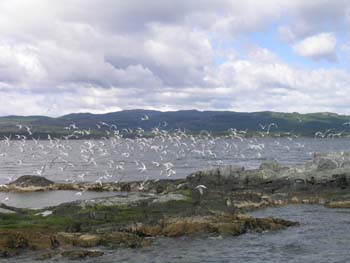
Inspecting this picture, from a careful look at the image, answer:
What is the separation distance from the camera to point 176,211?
45.2 m

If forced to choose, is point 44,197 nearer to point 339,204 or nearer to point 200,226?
point 200,226

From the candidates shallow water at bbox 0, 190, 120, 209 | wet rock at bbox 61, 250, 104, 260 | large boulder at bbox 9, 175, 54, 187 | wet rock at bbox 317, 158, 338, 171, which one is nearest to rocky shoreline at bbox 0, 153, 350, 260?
wet rock at bbox 61, 250, 104, 260

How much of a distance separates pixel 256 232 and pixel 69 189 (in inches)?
1833

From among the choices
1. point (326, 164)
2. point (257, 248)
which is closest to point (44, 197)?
point (326, 164)

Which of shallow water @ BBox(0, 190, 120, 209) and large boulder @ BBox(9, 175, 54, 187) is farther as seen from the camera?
large boulder @ BBox(9, 175, 54, 187)

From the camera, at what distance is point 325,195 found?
192 feet

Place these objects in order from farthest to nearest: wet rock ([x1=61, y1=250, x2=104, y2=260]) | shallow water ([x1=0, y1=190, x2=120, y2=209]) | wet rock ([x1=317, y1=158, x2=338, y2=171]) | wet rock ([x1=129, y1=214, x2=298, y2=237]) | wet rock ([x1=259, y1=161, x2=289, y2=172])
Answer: wet rock ([x1=259, y1=161, x2=289, y2=172]) → wet rock ([x1=317, y1=158, x2=338, y2=171]) → shallow water ([x1=0, y1=190, x2=120, y2=209]) → wet rock ([x1=129, y1=214, x2=298, y2=237]) → wet rock ([x1=61, y1=250, x2=104, y2=260])

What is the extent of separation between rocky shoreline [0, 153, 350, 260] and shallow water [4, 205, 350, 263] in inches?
48.7

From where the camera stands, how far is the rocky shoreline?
36.8 metres

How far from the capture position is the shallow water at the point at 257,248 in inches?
1345

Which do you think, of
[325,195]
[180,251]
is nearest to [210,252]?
[180,251]

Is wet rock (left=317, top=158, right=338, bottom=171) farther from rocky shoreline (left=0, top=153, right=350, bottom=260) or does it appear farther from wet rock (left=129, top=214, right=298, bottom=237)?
wet rock (left=129, top=214, right=298, bottom=237)

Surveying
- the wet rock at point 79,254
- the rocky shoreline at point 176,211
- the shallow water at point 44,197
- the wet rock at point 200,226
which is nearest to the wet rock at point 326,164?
the rocky shoreline at point 176,211

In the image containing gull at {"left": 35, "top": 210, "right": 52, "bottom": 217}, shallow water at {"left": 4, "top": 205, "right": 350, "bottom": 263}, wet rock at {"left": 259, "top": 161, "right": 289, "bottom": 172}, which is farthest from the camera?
wet rock at {"left": 259, "top": 161, "right": 289, "bottom": 172}
